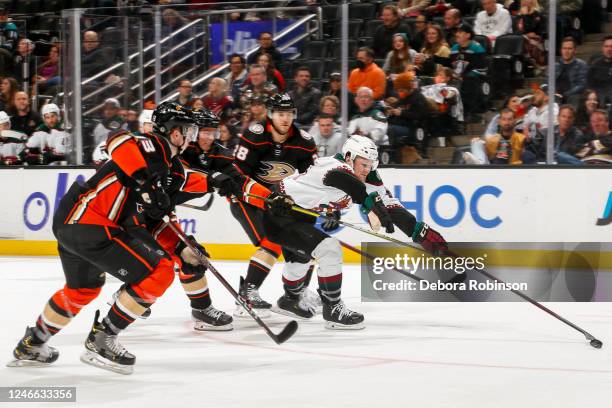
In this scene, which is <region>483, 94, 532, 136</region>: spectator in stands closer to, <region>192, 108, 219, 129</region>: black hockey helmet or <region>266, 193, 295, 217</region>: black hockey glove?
<region>266, 193, 295, 217</region>: black hockey glove

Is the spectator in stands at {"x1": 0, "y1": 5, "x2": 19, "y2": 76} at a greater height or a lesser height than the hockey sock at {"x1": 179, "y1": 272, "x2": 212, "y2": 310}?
greater

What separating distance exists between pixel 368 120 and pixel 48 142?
323cm

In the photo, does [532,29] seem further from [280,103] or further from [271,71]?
[280,103]

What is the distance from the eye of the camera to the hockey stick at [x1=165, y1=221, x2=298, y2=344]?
496 cm

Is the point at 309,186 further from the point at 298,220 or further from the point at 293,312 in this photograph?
the point at 293,312

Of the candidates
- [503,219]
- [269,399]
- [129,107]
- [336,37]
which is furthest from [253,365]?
[129,107]

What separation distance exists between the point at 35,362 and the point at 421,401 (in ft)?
5.78

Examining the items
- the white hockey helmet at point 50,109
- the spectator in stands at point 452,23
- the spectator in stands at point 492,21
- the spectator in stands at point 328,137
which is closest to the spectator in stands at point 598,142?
the spectator in stands at point 492,21

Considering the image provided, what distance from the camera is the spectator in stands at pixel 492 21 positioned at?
8.65 m

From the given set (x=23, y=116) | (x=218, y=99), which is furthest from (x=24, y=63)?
(x=218, y=99)

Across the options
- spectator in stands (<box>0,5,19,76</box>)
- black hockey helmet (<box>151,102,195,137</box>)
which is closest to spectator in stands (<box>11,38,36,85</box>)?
spectator in stands (<box>0,5,19,76</box>)

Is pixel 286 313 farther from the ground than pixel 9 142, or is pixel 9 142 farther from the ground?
pixel 9 142

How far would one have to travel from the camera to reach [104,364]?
4617 mm

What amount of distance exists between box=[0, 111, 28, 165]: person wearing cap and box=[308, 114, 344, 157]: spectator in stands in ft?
10.3
